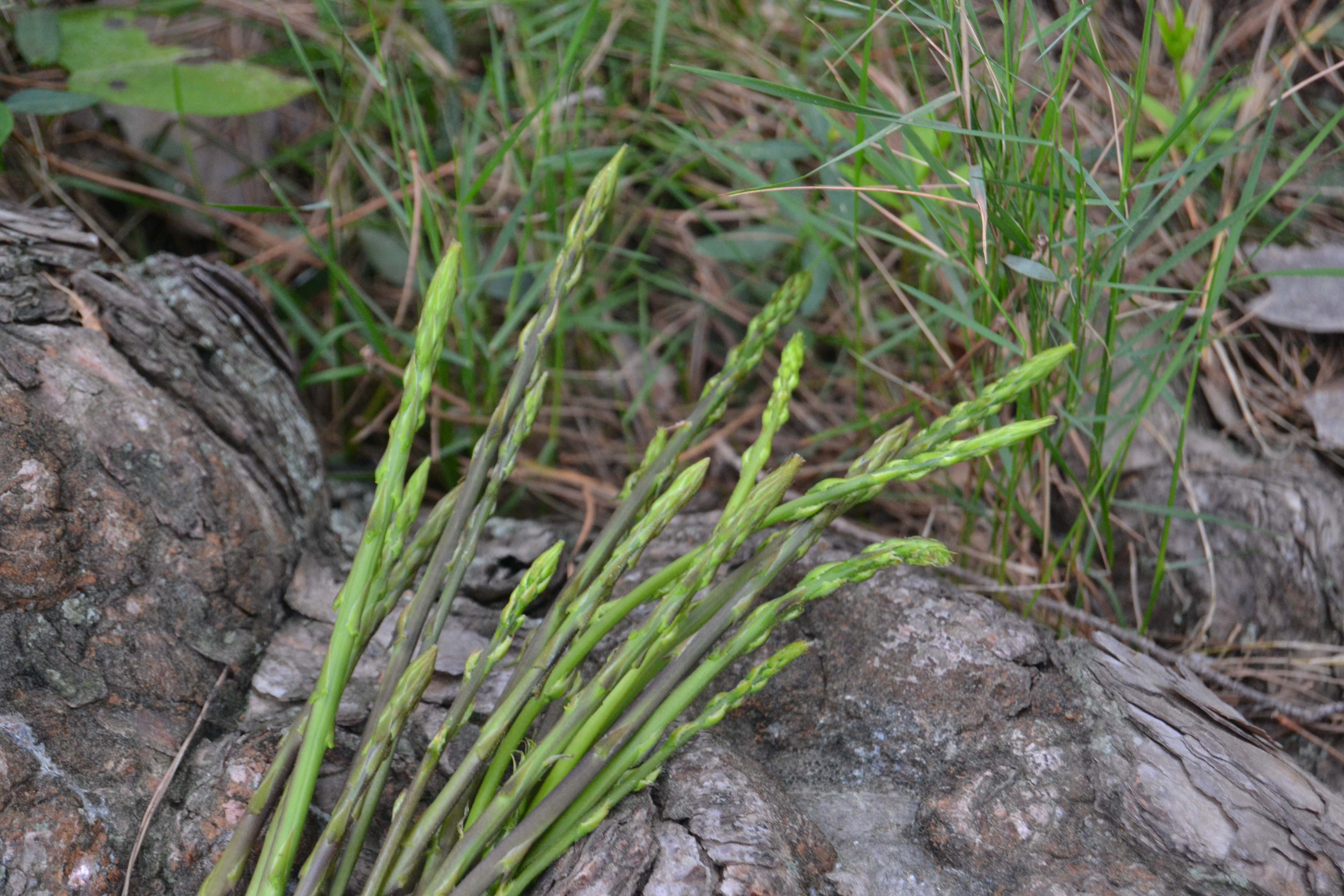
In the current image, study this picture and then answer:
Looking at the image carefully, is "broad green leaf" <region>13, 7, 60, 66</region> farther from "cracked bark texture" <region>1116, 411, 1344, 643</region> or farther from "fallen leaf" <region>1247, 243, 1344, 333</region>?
"fallen leaf" <region>1247, 243, 1344, 333</region>

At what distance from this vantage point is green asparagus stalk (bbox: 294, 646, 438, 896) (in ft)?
3.50

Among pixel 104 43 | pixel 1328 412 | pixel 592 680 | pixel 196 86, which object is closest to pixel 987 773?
pixel 592 680

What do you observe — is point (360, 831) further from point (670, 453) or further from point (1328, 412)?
point (1328, 412)

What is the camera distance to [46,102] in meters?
1.86

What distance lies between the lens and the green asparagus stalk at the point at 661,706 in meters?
1.08

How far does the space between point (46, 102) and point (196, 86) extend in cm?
32

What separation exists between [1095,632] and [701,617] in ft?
2.29

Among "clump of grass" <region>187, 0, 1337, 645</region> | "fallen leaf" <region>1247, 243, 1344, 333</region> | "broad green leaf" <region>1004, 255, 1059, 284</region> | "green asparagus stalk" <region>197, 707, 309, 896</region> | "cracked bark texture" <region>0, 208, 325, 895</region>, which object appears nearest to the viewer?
"green asparagus stalk" <region>197, 707, 309, 896</region>

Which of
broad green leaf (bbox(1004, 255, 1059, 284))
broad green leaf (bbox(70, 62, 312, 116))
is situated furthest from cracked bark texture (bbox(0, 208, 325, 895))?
broad green leaf (bbox(1004, 255, 1059, 284))

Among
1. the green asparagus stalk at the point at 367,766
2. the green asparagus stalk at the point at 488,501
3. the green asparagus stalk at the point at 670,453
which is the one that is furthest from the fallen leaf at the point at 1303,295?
the green asparagus stalk at the point at 367,766

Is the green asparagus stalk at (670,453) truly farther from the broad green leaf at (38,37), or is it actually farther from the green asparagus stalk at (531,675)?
the broad green leaf at (38,37)

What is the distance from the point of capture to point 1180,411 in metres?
1.69

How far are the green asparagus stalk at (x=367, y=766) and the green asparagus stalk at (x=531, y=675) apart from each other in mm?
85

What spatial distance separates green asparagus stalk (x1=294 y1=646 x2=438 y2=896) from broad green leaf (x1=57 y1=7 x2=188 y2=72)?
172 centimetres
